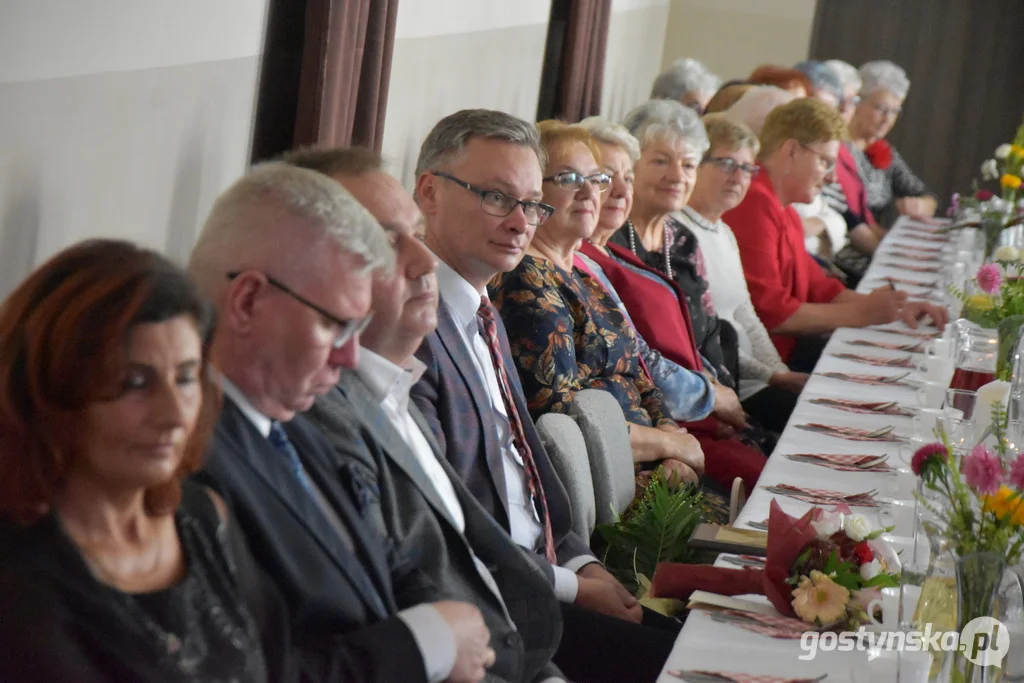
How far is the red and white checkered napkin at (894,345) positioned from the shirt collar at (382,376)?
2.88 m

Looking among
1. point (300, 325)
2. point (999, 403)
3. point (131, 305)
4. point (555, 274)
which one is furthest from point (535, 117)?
point (131, 305)

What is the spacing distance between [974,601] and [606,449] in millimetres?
1379

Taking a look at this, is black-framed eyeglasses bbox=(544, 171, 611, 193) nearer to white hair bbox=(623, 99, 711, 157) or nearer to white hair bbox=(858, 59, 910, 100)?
white hair bbox=(623, 99, 711, 157)

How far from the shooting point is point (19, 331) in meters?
1.23

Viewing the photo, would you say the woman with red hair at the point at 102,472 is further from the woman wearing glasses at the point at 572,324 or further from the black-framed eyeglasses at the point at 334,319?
the woman wearing glasses at the point at 572,324

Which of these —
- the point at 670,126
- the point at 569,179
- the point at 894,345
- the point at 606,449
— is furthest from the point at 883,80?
the point at 606,449

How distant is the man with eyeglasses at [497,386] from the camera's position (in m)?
2.48

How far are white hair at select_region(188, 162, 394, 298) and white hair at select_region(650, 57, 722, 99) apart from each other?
5587mm

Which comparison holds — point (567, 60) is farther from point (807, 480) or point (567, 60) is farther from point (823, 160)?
point (807, 480)

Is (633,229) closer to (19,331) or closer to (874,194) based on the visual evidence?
(19,331)

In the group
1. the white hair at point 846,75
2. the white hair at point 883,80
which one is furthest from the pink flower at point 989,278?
the white hair at point 883,80

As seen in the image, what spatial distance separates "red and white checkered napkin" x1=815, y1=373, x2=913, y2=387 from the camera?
402 centimetres

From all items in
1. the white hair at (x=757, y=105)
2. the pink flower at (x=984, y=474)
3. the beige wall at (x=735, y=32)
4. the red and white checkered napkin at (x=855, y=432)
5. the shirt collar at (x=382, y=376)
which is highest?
the beige wall at (x=735, y=32)

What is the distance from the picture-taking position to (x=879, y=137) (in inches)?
358
